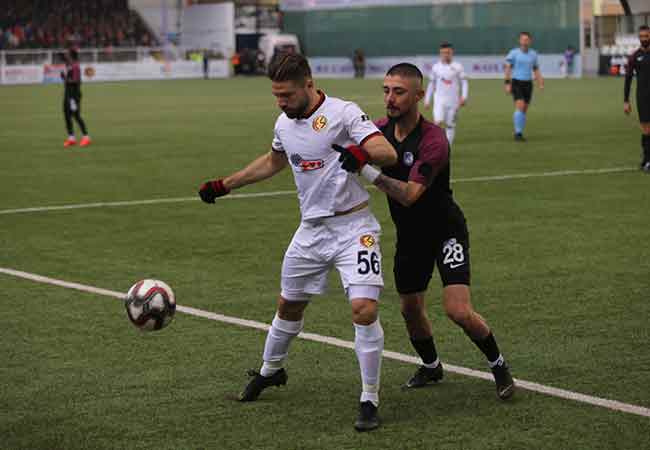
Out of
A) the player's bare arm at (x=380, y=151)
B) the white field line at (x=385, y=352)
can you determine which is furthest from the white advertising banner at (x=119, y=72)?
the player's bare arm at (x=380, y=151)

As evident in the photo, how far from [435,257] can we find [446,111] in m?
17.7

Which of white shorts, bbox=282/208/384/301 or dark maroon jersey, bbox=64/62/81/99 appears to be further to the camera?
dark maroon jersey, bbox=64/62/81/99

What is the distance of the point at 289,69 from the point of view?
6.57 meters

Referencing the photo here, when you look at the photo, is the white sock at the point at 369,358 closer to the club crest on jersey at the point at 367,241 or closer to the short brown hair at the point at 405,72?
the club crest on jersey at the point at 367,241

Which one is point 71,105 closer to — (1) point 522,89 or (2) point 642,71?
(1) point 522,89

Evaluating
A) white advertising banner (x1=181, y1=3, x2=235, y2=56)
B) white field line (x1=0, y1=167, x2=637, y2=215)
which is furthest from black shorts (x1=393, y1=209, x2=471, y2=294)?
white advertising banner (x1=181, y1=3, x2=235, y2=56)

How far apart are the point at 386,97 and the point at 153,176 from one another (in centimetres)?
1372

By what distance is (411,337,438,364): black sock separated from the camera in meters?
7.39

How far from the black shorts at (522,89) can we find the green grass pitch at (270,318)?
539 centimetres

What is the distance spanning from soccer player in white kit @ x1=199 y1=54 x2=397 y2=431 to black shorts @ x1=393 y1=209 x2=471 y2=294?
346 millimetres

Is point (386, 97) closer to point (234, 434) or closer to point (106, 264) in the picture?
point (234, 434)

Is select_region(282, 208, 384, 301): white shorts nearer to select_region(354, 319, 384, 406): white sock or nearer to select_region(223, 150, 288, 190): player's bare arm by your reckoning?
select_region(354, 319, 384, 406): white sock

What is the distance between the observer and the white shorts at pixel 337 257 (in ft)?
21.7

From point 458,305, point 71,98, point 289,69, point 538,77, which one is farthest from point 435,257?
point 538,77
